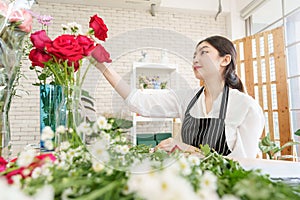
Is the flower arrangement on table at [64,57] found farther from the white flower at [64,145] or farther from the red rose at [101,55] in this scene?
the white flower at [64,145]

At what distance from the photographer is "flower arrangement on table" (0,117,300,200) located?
0.21 m

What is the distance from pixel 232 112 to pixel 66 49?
71 cm

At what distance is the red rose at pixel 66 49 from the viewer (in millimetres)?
662

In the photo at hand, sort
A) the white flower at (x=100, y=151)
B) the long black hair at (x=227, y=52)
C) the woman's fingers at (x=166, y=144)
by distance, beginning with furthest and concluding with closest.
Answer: the long black hair at (x=227, y=52) → the woman's fingers at (x=166, y=144) → the white flower at (x=100, y=151)

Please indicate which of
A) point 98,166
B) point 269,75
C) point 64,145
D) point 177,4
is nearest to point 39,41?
point 64,145

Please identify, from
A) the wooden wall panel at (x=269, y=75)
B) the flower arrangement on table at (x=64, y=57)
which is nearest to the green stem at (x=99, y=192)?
the flower arrangement on table at (x=64, y=57)

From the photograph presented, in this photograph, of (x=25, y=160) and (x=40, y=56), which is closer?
(x=25, y=160)

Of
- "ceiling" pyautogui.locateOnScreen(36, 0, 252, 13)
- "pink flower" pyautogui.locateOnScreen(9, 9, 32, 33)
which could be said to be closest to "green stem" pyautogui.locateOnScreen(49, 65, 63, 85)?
"pink flower" pyautogui.locateOnScreen(9, 9, 32, 33)

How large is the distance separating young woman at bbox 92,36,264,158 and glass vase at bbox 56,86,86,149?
0.28 ft

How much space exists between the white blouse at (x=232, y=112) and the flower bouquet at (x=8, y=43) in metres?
0.32

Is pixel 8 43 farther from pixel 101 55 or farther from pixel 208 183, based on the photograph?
pixel 208 183

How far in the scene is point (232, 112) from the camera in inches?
43.3

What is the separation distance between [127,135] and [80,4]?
13.0ft

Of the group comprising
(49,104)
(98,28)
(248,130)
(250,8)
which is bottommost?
(248,130)
